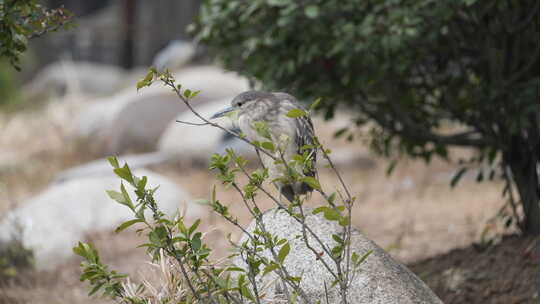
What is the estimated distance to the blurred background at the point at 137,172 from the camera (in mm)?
5887

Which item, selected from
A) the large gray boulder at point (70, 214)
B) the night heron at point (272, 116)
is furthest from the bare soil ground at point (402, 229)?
the night heron at point (272, 116)

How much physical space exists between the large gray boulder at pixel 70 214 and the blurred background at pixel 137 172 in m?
0.01

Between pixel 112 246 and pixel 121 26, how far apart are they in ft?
38.2

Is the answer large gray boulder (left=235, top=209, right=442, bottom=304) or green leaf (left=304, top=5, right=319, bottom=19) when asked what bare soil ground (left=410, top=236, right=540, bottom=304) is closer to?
large gray boulder (left=235, top=209, right=442, bottom=304)

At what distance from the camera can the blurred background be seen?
5.89 meters

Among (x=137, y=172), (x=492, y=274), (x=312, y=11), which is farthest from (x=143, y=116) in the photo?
(x=492, y=274)

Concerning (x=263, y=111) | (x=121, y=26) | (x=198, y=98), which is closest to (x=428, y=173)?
(x=198, y=98)

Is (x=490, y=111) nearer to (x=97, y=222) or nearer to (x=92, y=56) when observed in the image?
(x=97, y=222)

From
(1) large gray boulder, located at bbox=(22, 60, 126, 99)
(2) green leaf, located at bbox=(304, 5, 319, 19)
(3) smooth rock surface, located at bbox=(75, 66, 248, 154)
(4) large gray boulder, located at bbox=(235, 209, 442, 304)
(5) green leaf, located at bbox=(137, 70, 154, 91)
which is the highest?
(1) large gray boulder, located at bbox=(22, 60, 126, 99)

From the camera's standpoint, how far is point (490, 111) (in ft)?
14.0

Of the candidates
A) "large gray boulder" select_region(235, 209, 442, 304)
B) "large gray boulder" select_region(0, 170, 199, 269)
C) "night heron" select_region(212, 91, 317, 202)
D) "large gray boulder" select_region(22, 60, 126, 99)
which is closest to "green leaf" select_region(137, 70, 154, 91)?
"night heron" select_region(212, 91, 317, 202)

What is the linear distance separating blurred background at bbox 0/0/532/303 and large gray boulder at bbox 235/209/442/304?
19.0 inches

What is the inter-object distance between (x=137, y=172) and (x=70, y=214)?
2.96 ft

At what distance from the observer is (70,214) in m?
7.00
